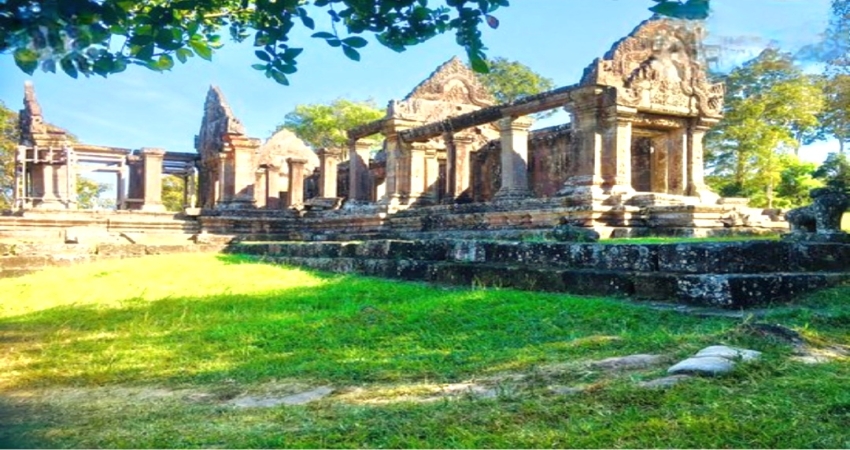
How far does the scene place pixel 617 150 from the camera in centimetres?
1248

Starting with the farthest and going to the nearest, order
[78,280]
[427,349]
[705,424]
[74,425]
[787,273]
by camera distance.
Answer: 1. [78,280]
2. [787,273]
3. [427,349]
4. [74,425]
5. [705,424]

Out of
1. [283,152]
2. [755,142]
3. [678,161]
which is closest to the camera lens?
[678,161]

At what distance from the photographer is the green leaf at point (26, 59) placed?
1.89 metres

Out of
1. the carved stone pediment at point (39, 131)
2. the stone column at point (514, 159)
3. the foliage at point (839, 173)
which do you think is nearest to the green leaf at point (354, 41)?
the foliage at point (839, 173)

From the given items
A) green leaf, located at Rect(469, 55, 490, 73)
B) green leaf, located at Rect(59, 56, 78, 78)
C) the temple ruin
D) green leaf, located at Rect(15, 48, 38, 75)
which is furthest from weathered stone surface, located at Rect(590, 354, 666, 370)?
green leaf, located at Rect(15, 48, 38, 75)

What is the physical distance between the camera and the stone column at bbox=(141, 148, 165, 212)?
23.2 metres

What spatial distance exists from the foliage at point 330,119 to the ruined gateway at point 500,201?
14944 mm

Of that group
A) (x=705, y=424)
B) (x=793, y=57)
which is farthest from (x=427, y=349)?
(x=793, y=57)

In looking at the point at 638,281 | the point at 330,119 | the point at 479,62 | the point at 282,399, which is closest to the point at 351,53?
the point at 479,62

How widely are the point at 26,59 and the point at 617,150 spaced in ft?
37.6

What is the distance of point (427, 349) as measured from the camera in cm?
483

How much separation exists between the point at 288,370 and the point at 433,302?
2.45 m

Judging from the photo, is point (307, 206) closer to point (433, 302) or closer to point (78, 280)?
point (78, 280)

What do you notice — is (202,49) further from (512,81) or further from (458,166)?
(512,81)
